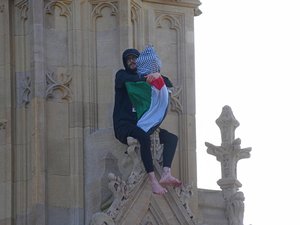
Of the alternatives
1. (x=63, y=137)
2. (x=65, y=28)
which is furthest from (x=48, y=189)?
(x=65, y=28)

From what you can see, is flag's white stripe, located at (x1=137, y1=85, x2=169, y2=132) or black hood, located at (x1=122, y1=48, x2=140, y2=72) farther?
black hood, located at (x1=122, y1=48, x2=140, y2=72)

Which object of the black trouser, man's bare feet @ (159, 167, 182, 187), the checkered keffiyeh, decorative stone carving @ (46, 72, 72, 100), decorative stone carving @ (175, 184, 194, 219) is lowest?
decorative stone carving @ (175, 184, 194, 219)

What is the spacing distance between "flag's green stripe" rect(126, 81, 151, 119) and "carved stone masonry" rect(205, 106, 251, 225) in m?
1.97

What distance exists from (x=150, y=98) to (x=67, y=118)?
1.48 m

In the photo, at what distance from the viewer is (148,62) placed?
31.1m

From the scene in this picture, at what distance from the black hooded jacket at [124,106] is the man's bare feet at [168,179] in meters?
0.87

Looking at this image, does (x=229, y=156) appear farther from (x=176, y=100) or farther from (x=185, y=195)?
(x=185, y=195)

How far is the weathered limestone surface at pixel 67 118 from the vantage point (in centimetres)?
3072

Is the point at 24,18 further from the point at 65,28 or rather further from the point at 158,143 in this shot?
the point at 158,143

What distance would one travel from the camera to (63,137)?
102 feet

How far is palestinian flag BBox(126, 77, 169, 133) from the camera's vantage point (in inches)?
1218

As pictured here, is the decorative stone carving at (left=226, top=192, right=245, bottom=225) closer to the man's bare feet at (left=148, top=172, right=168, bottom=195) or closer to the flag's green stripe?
the man's bare feet at (left=148, top=172, right=168, bottom=195)

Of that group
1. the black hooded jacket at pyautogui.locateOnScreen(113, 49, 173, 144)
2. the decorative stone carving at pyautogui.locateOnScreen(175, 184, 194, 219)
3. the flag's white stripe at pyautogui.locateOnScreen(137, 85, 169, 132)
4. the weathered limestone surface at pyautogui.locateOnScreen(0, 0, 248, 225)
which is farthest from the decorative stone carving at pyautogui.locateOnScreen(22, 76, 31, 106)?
the decorative stone carving at pyautogui.locateOnScreen(175, 184, 194, 219)

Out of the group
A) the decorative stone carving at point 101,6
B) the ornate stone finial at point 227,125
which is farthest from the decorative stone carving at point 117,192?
the decorative stone carving at point 101,6
